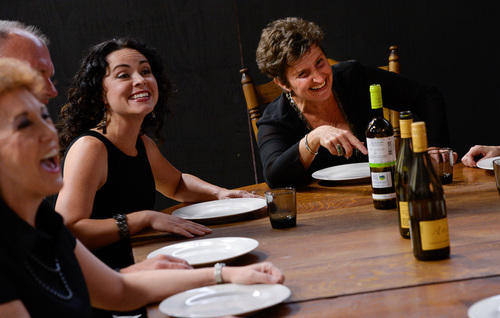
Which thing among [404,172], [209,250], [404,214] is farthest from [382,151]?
[209,250]

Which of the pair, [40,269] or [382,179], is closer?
[40,269]

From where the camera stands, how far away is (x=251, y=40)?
3406mm

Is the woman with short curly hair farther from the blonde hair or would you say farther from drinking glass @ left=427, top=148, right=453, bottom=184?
the blonde hair

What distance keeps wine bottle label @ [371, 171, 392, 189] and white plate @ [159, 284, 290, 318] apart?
1.85ft

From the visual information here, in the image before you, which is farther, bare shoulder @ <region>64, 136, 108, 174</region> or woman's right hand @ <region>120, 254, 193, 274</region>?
bare shoulder @ <region>64, 136, 108, 174</region>

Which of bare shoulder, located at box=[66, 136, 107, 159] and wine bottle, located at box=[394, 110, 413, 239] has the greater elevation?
bare shoulder, located at box=[66, 136, 107, 159]

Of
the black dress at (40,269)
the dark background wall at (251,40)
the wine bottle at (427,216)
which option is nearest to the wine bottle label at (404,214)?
the wine bottle at (427,216)

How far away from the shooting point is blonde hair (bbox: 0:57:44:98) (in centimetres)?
81

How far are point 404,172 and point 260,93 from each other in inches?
57.5

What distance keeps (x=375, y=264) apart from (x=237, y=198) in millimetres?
852

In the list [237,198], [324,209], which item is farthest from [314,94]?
[324,209]

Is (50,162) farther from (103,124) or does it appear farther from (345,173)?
(345,173)

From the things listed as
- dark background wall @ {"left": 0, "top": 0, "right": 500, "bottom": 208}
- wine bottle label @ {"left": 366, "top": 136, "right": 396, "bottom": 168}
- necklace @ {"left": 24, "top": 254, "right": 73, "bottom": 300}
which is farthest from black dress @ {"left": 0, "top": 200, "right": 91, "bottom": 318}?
dark background wall @ {"left": 0, "top": 0, "right": 500, "bottom": 208}

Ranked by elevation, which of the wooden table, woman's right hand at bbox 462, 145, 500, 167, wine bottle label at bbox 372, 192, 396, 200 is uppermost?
woman's right hand at bbox 462, 145, 500, 167
